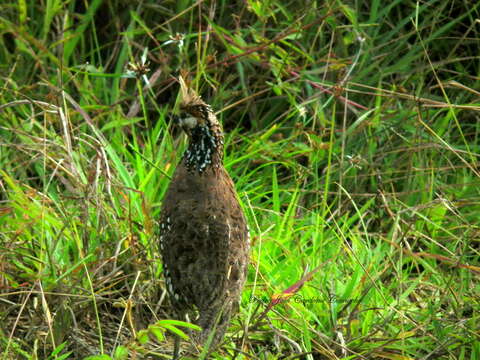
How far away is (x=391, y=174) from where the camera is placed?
4.64 m

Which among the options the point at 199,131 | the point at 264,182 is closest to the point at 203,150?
the point at 199,131

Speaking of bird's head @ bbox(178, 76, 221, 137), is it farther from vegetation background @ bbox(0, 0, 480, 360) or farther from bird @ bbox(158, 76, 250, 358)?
vegetation background @ bbox(0, 0, 480, 360)

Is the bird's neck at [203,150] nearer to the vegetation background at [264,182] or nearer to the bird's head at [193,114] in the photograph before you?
the bird's head at [193,114]

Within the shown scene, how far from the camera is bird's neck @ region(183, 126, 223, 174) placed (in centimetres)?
338

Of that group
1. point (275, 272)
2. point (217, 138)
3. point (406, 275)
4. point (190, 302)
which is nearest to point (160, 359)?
point (190, 302)

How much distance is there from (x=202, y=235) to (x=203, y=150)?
36cm

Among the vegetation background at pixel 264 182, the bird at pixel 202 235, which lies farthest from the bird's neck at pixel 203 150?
the vegetation background at pixel 264 182

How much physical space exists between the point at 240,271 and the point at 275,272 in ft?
1.55

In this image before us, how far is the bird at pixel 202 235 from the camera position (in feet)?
10.7

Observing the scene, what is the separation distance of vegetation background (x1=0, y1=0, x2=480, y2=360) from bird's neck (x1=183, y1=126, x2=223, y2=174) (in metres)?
0.41

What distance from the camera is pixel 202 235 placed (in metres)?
3.26

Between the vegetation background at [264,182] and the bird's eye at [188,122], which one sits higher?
the bird's eye at [188,122]

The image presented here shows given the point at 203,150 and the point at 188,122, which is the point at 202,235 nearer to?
the point at 203,150

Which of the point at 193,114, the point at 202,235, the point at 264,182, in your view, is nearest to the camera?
the point at 202,235
